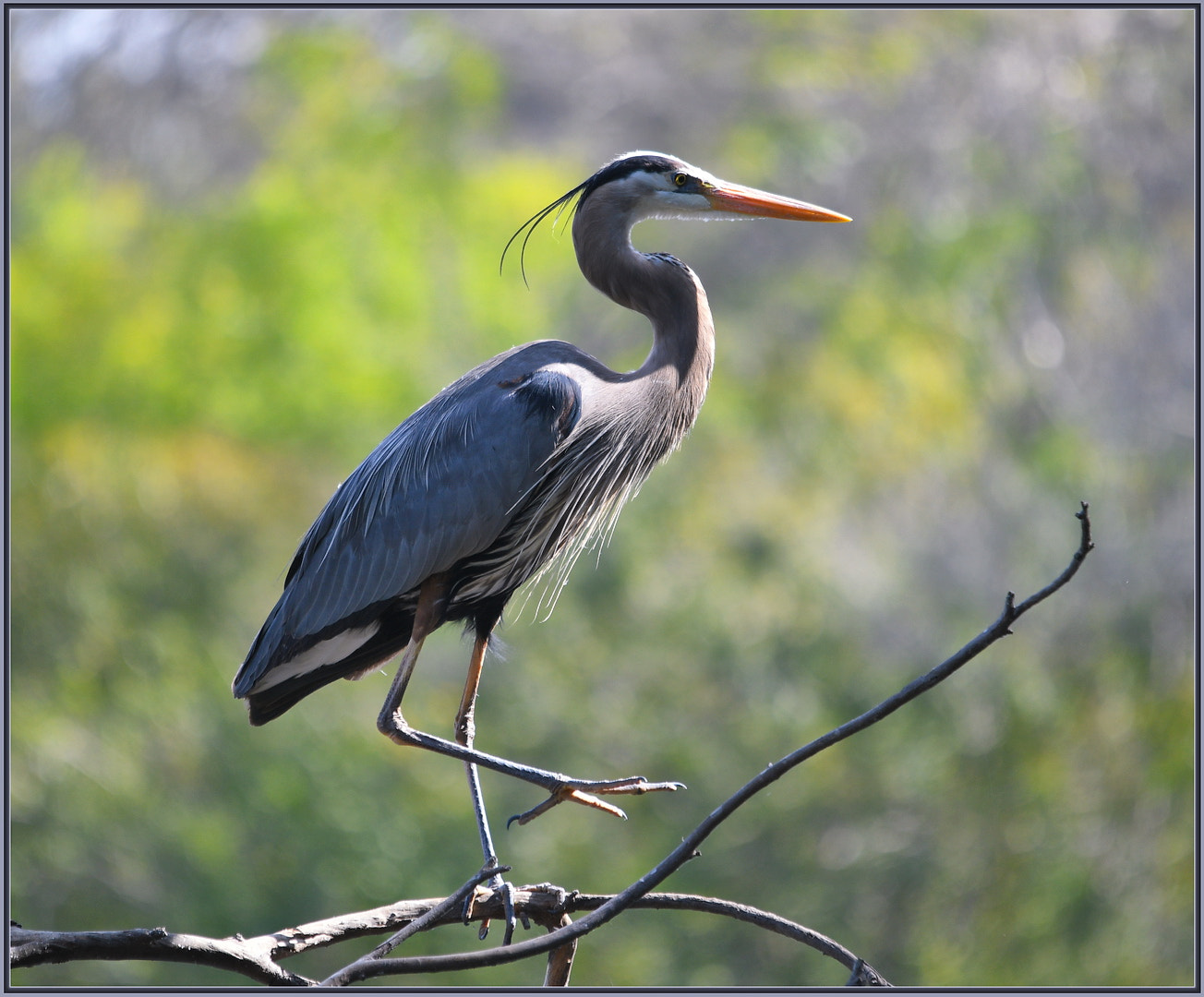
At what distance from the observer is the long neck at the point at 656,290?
3.27m

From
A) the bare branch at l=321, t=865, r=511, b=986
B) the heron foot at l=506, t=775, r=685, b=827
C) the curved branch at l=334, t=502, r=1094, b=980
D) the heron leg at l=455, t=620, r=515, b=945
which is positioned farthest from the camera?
the heron leg at l=455, t=620, r=515, b=945

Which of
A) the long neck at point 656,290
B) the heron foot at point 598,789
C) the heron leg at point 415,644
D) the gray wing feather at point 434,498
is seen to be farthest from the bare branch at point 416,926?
the long neck at point 656,290

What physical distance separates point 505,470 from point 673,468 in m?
11.8

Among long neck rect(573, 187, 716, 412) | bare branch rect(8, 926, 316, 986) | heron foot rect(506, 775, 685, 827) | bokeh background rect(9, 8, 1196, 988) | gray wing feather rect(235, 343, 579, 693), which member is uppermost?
bokeh background rect(9, 8, 1196, 988)

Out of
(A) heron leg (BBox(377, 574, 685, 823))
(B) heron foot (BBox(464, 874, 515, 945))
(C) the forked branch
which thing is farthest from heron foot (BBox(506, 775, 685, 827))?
(C) the forked branch

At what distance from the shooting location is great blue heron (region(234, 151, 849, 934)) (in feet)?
10.6

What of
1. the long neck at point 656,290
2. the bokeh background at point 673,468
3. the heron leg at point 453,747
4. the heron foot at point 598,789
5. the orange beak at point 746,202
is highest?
the bokeh background at point 673,468

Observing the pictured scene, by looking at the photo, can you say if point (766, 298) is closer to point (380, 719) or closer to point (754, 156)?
point (754, 156)

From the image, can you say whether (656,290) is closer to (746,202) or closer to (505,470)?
(746,202)

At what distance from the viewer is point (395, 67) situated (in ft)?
62.1

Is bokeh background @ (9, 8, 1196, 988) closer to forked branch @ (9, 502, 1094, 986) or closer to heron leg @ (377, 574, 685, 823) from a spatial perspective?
heron leg @ (377, 574, 685, 823)

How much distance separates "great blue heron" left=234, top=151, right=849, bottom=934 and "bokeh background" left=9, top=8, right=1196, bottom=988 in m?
7.69

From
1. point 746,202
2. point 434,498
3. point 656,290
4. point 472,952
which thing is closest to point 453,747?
point 434,498

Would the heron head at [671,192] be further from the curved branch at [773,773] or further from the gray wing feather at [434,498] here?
the curved branch at [773,773]
